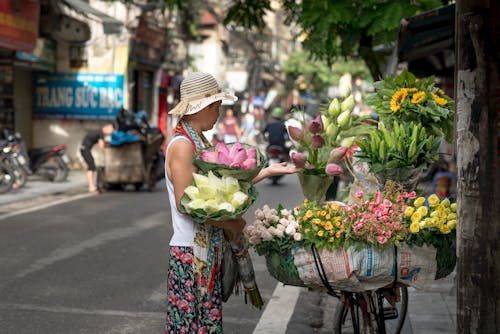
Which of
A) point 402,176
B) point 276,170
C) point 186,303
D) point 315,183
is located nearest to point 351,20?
point 402,176

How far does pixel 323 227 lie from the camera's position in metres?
4.27

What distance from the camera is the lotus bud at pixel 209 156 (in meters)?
3.89

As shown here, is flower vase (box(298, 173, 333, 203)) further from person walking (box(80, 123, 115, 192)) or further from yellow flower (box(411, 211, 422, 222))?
person walking (box(80, 123, 115, 192))

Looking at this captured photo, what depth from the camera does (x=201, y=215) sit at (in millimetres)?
3826

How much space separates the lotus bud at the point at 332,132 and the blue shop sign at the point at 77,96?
20.3 meters

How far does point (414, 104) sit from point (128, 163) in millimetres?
12676

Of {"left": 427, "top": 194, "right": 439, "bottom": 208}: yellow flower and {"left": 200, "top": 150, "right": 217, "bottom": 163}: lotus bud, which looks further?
{"left": 427, "top": 194, "right": 439, "bottom": 208}: yellow flower

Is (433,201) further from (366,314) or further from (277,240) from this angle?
(277,240)

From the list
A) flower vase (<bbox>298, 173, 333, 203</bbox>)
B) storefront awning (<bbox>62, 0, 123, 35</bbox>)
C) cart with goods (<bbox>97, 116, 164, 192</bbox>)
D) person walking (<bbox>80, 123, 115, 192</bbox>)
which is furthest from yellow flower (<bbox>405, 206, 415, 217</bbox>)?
storefront awning (<bbox>62, 0, 123, 35</bbox>)

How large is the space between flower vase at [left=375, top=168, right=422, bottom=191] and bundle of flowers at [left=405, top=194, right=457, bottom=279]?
0.28m

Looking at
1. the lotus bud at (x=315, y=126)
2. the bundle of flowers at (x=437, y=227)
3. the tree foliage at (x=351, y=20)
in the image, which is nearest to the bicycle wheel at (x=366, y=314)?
the bundle of flowers at (x=437, y=227)

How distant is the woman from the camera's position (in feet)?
13.3

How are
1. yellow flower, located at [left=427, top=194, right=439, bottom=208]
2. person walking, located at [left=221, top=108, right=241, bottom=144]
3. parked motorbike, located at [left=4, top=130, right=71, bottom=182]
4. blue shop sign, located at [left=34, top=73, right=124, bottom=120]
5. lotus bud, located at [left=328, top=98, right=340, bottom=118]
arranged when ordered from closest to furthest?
yellow flower, located at [left=427, top=194, right=439, bottom=208] < lotus bud, located at [left=328, top=98, right=340, bottom=118] < parked motorbike, located at [left=4, top=130, right=71, bottom=182] < person walking, located at [left=221, top=108, right=241, bottom=144] < blue shop sign, located at [left=34, top=73, right=124, bottom=120]

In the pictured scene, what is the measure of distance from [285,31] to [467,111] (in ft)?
203
